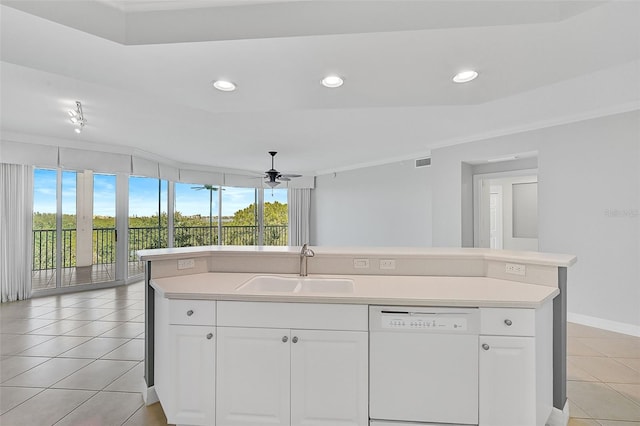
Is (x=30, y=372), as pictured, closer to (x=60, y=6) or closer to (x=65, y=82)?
(x=65, y=82)

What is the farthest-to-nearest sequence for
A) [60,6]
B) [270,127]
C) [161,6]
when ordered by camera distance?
1. [270,127]
2. [161,6]
3. [60,6]

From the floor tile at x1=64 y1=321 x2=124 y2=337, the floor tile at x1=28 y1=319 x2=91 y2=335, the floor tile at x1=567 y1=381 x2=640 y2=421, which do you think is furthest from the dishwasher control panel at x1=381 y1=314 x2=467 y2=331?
the floor tile at x1=28 y1=319 x2=91 y2=335

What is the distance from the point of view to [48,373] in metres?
2.72

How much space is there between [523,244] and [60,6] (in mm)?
6189

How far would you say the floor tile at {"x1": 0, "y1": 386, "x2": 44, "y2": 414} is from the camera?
7.44ft

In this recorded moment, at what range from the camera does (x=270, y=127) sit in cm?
441

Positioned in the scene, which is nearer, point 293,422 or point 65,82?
point 293,422

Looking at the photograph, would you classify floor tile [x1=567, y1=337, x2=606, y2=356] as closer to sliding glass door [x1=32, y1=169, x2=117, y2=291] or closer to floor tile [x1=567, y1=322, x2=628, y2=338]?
floor tile [x1=567, y1=322, x2=628, y2=338]

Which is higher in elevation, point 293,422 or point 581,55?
point 581,55

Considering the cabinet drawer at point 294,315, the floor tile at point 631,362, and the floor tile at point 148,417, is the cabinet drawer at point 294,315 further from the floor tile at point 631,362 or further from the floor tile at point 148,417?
the floor tile at point 631,362

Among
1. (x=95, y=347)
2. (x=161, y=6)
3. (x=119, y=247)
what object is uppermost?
(x=161, y=6)

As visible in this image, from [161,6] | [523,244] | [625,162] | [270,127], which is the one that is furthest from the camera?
[523,244]

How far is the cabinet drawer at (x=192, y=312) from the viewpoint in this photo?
1.88m

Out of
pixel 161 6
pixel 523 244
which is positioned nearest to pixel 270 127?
pixel 161 6
